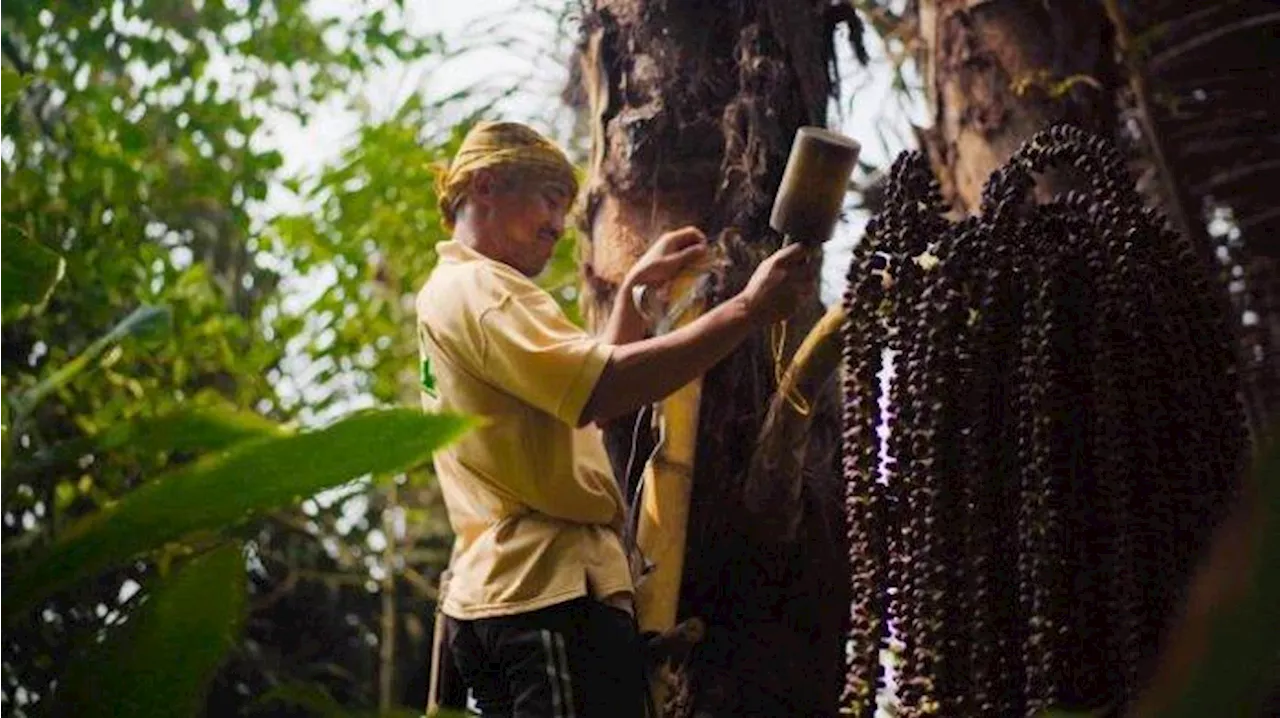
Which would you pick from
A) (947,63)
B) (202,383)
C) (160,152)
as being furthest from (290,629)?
(947,63)

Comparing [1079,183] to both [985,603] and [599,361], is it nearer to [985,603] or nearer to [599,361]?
[599,361]

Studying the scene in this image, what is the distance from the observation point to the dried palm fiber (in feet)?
5.66

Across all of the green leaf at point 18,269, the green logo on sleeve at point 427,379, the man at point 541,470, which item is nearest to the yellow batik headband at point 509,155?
the man at point 541,470

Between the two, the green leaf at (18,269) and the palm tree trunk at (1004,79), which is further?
the palm tree trunk at (1004,79)

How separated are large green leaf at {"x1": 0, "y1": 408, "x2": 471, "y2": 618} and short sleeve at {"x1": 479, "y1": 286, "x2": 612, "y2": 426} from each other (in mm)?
1482

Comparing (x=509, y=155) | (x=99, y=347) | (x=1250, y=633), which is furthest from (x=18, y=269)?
(x=509, y=155)

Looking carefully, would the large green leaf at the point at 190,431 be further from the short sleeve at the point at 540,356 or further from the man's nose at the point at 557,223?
the man's nose at the point at 557,223

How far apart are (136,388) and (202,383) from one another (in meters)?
0.61

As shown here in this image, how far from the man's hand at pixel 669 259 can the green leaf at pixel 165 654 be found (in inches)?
70.9

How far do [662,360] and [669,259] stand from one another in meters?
0.33

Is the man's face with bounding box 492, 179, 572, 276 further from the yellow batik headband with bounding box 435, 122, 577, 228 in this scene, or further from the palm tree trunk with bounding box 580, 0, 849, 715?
the palm tree trunk with bounding box 580, 0, 849, 715

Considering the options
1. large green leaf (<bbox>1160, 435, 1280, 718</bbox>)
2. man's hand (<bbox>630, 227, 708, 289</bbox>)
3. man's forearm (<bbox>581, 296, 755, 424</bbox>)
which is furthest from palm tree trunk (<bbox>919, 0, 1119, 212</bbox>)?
large green leaf (<bbox>1160, 435, 1280, 718</bbox>)

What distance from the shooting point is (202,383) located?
16.4 feet

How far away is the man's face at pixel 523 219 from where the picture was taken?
2.52m
